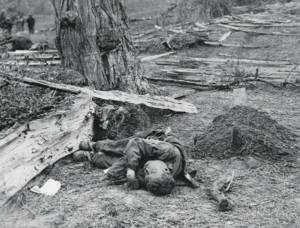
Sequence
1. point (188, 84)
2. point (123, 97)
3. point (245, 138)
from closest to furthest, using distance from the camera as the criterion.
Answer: point (245, 138)
point (123, 97)
point (188, 84)

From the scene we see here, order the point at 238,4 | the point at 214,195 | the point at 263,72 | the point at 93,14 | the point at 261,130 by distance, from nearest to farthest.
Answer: the point at 214,195 → the point at 261,130 → the point at 93,14 → the point at 263,72 → the point at 238,4

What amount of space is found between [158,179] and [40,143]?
71.9 inches

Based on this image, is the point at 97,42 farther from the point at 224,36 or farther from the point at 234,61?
the point at 224,36

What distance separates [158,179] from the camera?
498 centimetres

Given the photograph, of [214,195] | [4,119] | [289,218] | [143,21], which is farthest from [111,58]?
[143,21]

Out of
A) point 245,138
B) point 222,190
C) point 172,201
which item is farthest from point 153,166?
point 245,138

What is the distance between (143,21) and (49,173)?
23.1 meters

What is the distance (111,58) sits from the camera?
9.07 meters

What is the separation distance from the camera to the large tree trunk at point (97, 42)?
884cm

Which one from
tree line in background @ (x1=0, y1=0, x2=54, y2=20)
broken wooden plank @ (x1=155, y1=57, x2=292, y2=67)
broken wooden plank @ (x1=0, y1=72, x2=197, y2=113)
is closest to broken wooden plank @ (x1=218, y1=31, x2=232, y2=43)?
broken wooden plank @ (x1=155, y1=57, x2=292, y2=67)

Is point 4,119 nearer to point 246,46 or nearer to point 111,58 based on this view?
point 111,58

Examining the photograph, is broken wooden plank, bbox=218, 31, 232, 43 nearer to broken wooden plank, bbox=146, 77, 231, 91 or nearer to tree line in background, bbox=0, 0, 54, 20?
broken wooden plank, bbox=146, 77, 231, 91

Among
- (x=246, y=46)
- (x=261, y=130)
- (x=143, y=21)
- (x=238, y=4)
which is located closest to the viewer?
(x=261, y=130)

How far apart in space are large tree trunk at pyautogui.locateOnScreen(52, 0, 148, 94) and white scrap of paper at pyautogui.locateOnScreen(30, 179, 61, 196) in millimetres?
3673
